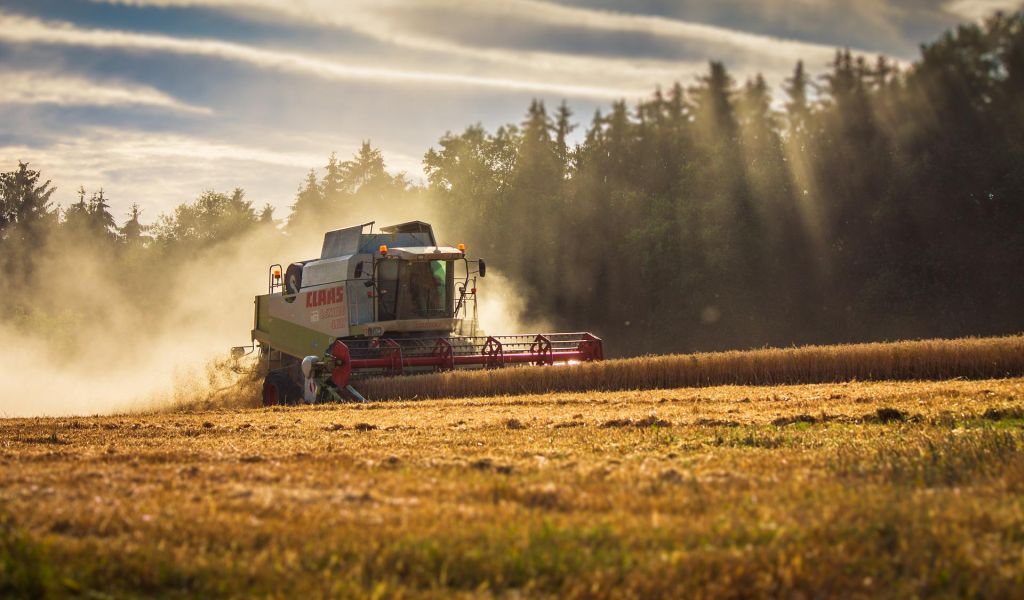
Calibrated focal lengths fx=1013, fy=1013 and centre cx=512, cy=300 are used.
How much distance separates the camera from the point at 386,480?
6578 mm

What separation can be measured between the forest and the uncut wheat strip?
61.3ft

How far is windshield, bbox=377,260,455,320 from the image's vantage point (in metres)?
21.9

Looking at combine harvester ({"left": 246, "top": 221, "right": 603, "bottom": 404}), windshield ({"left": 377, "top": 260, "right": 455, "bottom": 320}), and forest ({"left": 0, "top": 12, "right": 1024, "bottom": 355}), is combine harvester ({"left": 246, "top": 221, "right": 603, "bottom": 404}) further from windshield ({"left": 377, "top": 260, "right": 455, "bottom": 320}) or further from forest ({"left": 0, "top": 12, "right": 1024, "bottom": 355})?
forest ({"left": 0, "top": 12, "right": 1024, "bottom": 355})

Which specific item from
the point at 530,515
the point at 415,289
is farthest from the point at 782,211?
the point at 530,515

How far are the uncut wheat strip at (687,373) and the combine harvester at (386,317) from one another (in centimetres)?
120

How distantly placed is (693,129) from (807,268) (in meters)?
10.5

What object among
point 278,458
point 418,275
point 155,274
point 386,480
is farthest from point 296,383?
point 155,274

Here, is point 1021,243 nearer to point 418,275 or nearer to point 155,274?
point 418,275

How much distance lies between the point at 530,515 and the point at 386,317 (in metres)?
16.8

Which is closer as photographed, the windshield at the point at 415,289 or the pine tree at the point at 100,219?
the windshield at the point at 415,289

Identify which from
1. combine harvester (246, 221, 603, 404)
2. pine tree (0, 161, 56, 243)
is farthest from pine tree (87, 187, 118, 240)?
combine harvester (246, 221, 603, 404)

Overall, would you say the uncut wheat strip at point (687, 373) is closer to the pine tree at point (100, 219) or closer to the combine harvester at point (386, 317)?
the combine harvester at point (386, 317)

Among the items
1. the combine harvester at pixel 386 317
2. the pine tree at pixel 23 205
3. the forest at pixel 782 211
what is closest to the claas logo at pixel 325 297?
the combine harvester at pixel 386 317

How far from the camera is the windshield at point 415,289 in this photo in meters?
21.9
